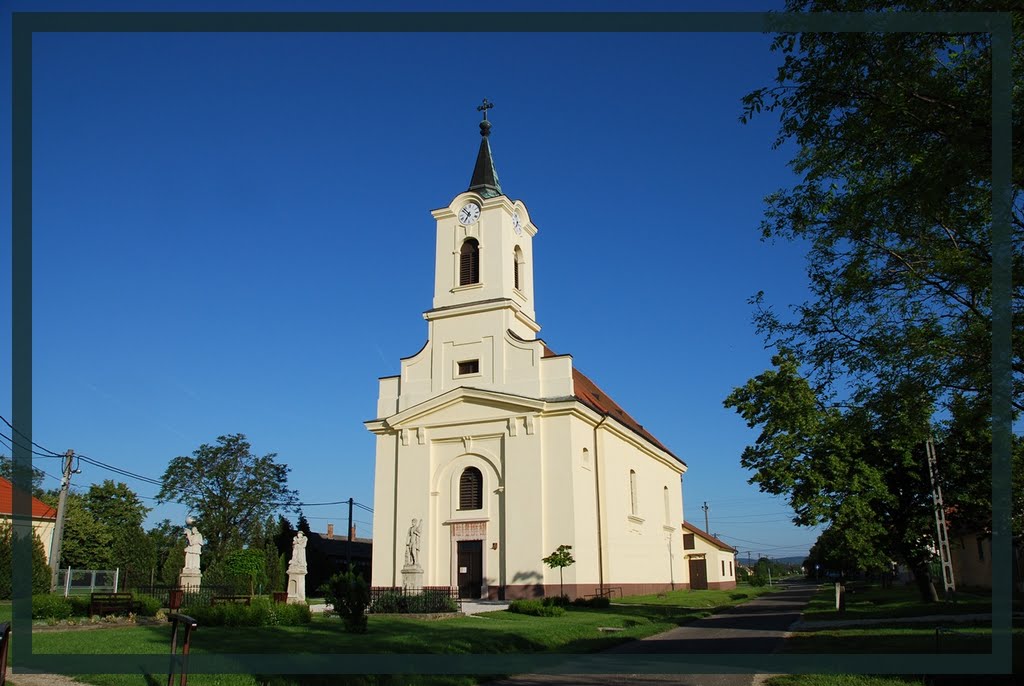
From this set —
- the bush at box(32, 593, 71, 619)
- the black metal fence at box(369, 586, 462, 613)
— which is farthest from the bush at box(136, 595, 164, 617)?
the black metal fence at box(369, 586, 462, 613)

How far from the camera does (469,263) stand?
1433 inches

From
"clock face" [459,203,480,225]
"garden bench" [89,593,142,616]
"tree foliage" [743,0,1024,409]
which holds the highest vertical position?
"clock face" [459,203,480,225]

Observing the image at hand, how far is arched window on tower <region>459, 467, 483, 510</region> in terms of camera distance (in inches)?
1294

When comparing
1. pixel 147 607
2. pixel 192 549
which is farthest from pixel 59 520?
pixel 147 607

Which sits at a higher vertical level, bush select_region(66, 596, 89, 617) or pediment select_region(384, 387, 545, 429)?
pediment select_region(384, 387, 545, 429)

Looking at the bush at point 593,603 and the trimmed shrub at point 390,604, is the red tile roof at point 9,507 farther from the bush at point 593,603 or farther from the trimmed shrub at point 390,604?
the bush at point 593,603

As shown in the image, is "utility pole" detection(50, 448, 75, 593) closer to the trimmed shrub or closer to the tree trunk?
the trimmed shrub

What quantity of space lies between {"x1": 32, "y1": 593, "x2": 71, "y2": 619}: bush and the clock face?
75.9ft

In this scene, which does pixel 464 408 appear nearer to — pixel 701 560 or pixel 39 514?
pixel 39 514

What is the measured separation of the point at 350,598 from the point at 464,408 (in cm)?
1663

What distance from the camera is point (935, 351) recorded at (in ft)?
37.0

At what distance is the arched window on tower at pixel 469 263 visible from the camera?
119 feet

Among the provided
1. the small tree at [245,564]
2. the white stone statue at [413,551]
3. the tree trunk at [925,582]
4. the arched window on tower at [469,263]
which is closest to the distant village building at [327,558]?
the small tree at [245,564]

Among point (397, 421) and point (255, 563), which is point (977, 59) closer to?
point (397, 421)
